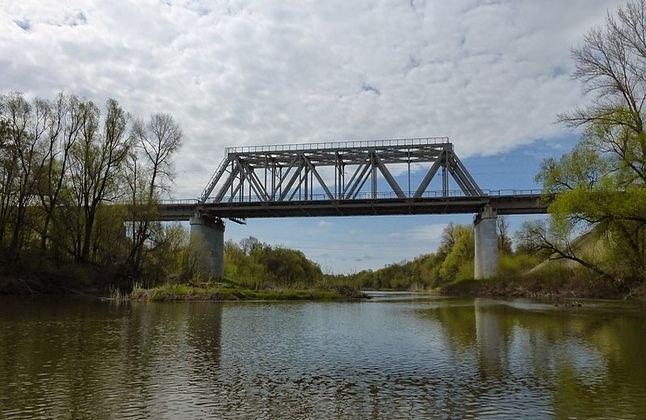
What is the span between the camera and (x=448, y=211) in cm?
7938

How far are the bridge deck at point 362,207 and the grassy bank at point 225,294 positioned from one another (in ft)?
81.9

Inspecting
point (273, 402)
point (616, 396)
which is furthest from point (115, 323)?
point (616, 396)

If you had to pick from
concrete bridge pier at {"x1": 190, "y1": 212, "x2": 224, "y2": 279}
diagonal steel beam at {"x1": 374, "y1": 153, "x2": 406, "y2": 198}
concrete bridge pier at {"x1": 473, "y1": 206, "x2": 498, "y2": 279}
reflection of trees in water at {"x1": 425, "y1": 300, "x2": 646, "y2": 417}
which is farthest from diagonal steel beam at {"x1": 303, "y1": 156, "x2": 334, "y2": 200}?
reflection of trees in water at {"x1": 425, "y1": 300, "x2": 646, "y2": 417}

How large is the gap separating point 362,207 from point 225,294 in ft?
118

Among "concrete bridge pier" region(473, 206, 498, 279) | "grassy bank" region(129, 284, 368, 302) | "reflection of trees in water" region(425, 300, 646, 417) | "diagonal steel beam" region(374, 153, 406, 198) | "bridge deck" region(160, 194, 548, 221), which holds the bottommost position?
"reflection of trees in water" region(425, 300, 646, 417)

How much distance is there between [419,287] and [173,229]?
285 ft

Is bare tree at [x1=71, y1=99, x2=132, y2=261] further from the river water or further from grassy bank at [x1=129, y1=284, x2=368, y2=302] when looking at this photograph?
the river water

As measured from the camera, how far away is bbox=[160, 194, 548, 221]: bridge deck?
75.0 m

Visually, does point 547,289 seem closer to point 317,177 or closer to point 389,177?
point 389,177

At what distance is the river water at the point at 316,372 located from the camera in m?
8.91

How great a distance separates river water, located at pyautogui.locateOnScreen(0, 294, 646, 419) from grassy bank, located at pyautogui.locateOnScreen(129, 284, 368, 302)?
21.0 m

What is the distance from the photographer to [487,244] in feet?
241

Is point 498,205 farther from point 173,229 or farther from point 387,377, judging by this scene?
point 387,377

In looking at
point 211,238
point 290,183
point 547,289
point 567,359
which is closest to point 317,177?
point 290,183
